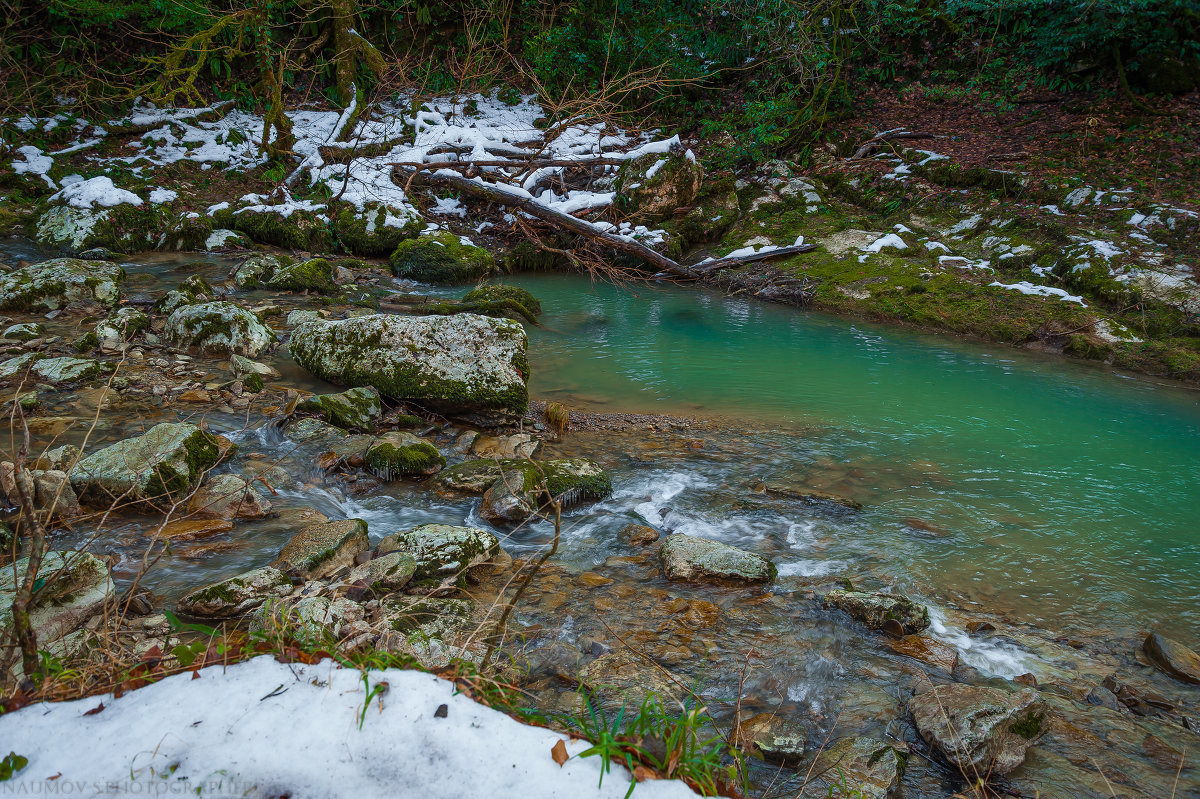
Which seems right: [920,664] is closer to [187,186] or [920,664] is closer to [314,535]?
[314,535]

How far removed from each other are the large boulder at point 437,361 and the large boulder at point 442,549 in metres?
2.08

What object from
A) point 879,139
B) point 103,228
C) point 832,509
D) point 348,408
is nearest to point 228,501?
point 348,408

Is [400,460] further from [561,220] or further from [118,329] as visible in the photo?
[561,220]

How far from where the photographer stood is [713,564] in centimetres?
370

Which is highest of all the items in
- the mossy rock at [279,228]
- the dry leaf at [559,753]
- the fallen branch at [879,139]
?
the fallen branch at [879,139]

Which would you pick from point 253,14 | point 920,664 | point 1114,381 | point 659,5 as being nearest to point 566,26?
point 659,5

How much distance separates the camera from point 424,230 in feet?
39.4

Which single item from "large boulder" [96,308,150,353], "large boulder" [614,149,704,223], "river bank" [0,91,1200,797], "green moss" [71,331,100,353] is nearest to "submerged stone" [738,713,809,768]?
"river bank" [0,91,1200,797]

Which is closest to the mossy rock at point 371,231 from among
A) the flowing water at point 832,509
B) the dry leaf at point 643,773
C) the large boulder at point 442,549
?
the flowing water at point 832,509

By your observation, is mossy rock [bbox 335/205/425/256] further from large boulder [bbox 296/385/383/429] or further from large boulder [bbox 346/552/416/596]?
large boulder [bbox 346/552/416/596]

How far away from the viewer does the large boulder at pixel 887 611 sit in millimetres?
3303

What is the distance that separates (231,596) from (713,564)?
2484 millimetres

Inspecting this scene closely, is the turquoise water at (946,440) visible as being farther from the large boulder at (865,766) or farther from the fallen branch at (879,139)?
the fallen branch at (879,139)

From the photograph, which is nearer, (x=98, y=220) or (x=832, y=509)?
(x=832, y=509)
